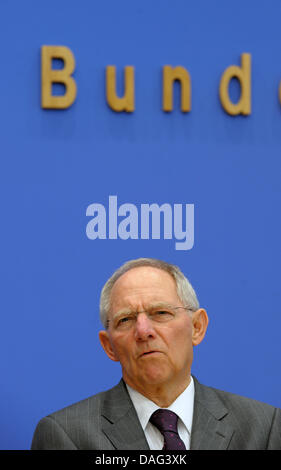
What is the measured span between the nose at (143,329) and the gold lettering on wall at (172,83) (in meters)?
1.28

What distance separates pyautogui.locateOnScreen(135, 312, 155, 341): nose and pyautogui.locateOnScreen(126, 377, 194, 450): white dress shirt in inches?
5.5

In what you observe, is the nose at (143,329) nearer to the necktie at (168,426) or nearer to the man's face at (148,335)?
the man's face at (148,335)

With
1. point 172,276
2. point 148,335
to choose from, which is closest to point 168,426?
point 148,335

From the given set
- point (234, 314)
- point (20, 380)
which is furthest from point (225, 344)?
point (20, 380)

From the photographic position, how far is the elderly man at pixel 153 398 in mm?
1583

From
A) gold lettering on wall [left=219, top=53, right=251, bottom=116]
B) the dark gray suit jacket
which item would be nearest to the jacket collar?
the dark gray suit jacket

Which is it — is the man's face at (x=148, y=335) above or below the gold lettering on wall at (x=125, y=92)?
below

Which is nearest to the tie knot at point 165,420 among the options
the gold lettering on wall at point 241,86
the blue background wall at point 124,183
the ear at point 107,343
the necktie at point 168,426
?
the necktie at point 168,426

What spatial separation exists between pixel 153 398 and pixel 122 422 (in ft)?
0.27

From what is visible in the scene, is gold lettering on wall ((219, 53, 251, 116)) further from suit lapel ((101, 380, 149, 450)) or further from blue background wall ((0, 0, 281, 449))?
suit lapel ((101, 380, 149, 450))

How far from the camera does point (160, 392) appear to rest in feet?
5.34

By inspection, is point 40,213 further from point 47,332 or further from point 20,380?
point 20,380

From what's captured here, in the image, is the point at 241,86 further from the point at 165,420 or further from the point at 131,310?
the point at 165,420

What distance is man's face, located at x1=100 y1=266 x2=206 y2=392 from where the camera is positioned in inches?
62.4
